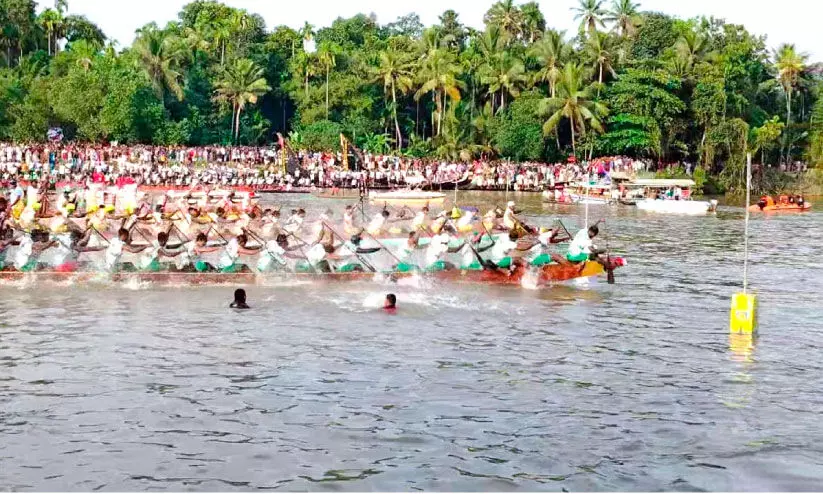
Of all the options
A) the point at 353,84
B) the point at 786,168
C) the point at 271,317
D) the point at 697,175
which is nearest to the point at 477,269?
the point at 271,317

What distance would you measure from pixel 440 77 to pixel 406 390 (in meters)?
57.6

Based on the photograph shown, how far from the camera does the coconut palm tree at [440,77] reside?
72.0 meters

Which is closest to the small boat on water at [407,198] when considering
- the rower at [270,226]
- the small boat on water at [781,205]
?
the small boat on water at [781,205]

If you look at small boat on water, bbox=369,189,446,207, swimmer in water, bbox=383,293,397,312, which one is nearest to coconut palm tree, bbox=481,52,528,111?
small boat on water, bbox=369,189,446,207

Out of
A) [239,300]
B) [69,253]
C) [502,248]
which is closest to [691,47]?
[502,248]

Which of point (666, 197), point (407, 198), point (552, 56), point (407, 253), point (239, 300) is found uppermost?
point (552, 56)

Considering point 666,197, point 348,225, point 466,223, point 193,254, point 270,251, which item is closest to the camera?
point 270,251

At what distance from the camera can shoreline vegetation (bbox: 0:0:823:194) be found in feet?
228

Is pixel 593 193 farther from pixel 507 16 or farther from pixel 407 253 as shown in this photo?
pixel 407 253

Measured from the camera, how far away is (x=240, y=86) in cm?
7306

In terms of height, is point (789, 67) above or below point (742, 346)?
above

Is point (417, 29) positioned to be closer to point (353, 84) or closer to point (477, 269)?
point (353, 84)

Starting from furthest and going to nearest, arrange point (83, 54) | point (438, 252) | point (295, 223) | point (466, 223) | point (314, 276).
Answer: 1. point (83, 54)
2. point (466, 223)
3. point (295, 223)
4. point (438, 252)
5. point (314, 276)

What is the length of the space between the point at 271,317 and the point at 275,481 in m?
9.42
